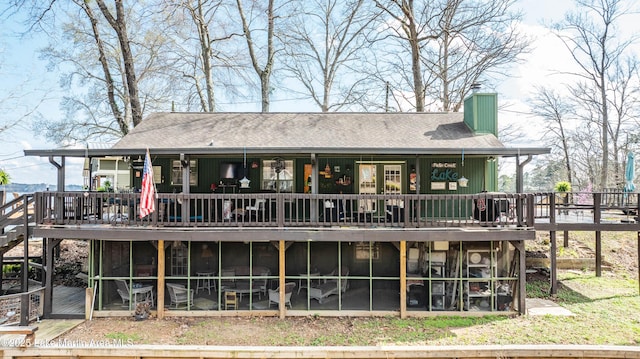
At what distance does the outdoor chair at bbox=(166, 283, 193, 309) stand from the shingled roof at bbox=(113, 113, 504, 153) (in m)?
4.19

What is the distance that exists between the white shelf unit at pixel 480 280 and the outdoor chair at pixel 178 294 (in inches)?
321

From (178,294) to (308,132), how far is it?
6.76m

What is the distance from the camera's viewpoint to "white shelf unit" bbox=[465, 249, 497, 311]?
10.2 metres

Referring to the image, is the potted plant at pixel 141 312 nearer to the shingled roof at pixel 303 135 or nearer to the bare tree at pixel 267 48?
the shingled roof at pixel 303 135

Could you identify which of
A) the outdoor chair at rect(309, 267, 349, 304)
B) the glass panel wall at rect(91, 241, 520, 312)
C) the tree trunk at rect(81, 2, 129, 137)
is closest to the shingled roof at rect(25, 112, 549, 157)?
the glass panel wall at rect(91, 241, 520, 312)

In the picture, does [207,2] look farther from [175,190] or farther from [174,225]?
[174,225]

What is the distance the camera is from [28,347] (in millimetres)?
6133

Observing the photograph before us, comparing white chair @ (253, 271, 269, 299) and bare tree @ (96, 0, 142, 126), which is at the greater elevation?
bare tree @ (96, 0, 142, 126)

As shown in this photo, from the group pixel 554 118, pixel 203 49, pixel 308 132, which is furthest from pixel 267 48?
pixel 554 118

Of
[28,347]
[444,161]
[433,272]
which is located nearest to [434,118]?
[444,161]

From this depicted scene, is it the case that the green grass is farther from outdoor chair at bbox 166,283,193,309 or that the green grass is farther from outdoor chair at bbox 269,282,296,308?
outdoor chair at bbox 269,282,296,308

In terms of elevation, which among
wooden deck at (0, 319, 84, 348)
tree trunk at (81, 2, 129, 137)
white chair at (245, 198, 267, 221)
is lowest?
wooden deck at (0, 319, 84, 348)

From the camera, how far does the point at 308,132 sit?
12.7 metres

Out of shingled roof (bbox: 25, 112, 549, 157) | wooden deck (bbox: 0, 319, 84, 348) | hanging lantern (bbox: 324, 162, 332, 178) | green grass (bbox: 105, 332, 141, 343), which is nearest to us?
wooden deck (bbox: 0, 319, 84, 348)
